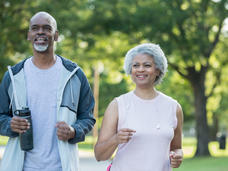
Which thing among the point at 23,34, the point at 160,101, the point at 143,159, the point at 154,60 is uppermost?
the point at 23,34

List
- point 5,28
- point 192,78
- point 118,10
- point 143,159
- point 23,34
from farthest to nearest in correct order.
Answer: point 192,78 < point 118,10 < point 23,34 < point 5,28 < point 143,159

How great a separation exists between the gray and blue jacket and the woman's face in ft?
1.60

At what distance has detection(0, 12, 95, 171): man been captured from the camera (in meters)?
4.11

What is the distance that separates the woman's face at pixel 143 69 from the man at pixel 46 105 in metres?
0.49

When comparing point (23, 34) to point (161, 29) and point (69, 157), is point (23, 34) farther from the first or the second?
point (69, 157)

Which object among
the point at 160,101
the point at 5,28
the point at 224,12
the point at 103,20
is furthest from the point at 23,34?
the point at 160,101

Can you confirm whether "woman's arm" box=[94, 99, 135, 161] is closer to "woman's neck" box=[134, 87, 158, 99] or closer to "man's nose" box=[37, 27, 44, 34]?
"woman's neck" box=[134, 87, 158, 99]

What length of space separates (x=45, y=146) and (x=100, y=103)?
169 feet

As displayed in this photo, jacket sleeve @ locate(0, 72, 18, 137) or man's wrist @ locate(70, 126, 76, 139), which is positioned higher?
jacket sleeve @ locate(0, 72, 18, 137)

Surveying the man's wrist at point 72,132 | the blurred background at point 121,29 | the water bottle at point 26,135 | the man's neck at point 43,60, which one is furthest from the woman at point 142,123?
the blurred background at point 121,29

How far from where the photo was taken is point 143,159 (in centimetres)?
412

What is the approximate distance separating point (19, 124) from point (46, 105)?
1.25ft

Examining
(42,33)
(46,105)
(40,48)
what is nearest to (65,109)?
(46,105)

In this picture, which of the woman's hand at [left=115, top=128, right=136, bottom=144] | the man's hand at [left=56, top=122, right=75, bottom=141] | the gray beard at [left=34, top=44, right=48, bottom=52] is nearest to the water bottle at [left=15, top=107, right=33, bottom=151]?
the man's hand at [left=56, top=122, right=75, bottom=141]
